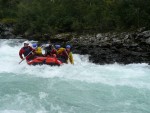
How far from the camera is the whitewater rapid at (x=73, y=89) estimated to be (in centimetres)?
1140

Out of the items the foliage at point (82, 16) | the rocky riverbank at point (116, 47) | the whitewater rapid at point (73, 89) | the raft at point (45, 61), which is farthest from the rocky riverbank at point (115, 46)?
the raft at point (45, 61)

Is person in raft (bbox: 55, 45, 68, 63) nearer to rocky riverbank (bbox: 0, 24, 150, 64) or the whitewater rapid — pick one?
the whitewater rapid

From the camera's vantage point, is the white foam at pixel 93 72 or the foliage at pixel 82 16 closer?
the white foam at pixel 93 72

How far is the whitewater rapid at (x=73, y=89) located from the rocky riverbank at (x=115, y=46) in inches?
123

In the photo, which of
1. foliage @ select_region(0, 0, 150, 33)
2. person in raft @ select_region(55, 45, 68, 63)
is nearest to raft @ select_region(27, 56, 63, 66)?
Result: person in raft @ select_region(55, 45, 68, 63)

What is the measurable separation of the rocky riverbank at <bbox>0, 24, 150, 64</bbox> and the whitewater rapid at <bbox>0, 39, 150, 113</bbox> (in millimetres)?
3121

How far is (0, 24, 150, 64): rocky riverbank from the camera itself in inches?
855

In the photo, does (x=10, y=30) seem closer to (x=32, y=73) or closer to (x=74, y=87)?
(x=32, y=73)

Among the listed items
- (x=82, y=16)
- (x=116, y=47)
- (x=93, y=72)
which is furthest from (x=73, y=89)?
(x=82, y=16)

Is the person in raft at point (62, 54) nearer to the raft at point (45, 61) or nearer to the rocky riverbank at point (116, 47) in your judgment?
the raft at point (45, 61)

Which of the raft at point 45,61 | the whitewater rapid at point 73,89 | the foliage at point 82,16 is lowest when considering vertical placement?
the whitewater rapid at point 73,89

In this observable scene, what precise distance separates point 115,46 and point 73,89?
1162 centimetres

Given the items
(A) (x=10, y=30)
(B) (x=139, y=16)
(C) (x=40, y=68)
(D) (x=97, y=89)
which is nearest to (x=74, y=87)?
(D) (x=97, y=89)

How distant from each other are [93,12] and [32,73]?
1849cm
